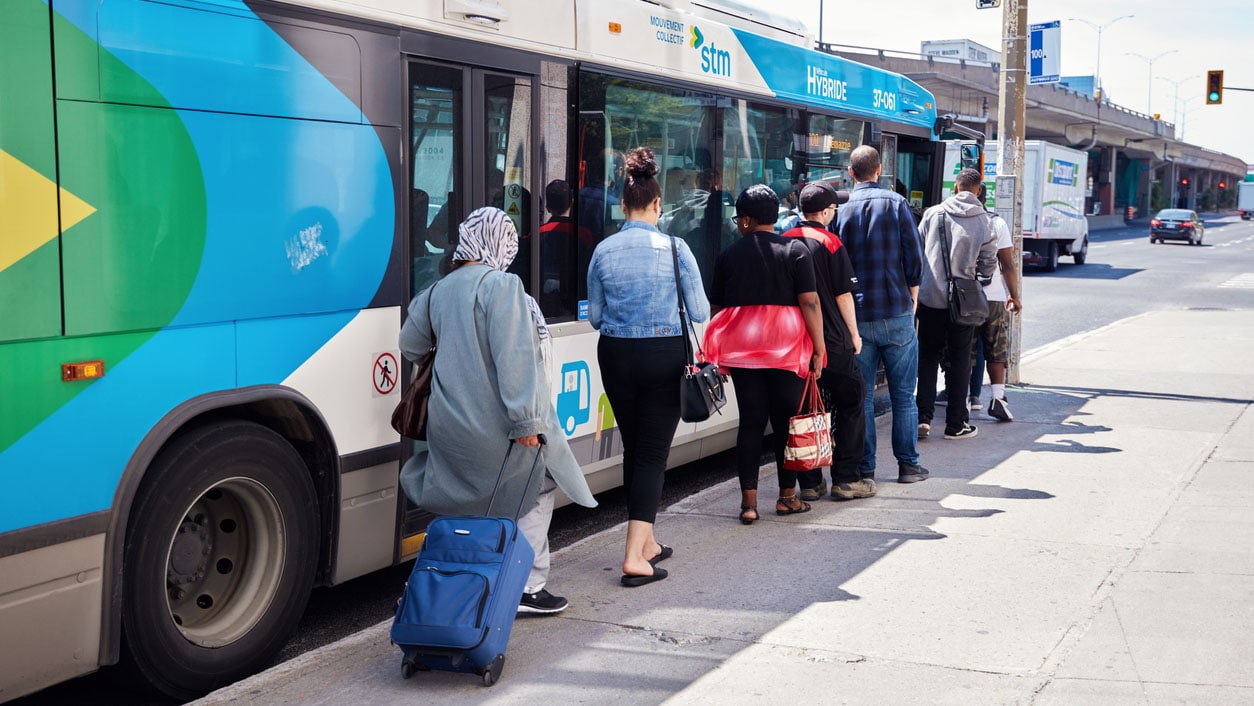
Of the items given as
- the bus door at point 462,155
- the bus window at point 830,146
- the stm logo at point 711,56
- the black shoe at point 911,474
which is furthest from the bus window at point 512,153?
the bus window at point 830,146

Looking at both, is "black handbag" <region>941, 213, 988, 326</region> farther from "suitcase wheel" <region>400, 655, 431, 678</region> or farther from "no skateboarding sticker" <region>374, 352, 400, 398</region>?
"suitcase wheel" <region>400, 655, 431, 678</region>

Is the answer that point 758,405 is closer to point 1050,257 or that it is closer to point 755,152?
point 755,152

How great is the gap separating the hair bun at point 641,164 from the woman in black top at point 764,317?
880 millimetres

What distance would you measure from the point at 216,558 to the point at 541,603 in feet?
4.30

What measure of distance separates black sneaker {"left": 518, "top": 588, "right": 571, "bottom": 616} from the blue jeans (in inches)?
110

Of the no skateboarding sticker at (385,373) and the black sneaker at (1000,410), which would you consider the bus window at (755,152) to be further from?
the no skateboarding sticker at (385,373)

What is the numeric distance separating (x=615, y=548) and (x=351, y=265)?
7.08 ft

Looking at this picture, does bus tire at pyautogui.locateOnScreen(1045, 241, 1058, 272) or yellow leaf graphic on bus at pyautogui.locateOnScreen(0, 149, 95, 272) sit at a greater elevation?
yellow leaf graphic on bus at pyautogui.locateOnScreen(0, 149, 95, 272)

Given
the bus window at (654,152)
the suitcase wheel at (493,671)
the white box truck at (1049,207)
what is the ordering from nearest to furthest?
the suitcase wheel at (493,671), the bus window at (654,152), the white box truck at (1049,207)

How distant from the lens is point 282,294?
14.8 ft

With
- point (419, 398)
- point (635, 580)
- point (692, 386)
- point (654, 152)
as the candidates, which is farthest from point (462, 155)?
point (635, 580)

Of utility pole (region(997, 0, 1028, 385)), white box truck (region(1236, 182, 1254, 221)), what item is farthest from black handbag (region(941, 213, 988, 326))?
white box truck (region(1236, 182, 1254, 221))

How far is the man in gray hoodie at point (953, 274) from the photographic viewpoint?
29.5ft

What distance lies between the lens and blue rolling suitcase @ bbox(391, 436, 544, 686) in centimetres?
429
